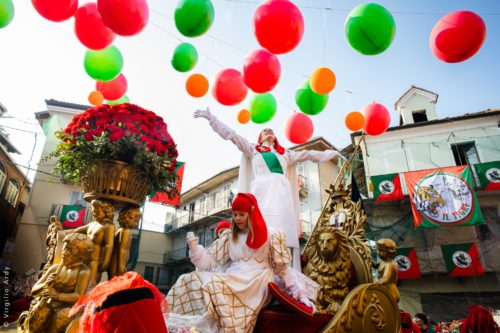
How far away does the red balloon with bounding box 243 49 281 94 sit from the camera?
4621 millimetres

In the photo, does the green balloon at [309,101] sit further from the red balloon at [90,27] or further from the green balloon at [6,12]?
the green balloon at [6,12]

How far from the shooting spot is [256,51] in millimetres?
4809

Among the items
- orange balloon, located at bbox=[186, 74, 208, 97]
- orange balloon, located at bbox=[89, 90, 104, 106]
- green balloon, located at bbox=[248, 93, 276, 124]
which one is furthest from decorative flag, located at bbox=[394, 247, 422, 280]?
orange balloon, located at bbox=[89, 90, 104, 106]

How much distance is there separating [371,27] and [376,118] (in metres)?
1.92

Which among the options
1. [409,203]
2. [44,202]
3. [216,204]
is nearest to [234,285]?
[409,203]

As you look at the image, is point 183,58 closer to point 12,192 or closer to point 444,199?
point 444,199

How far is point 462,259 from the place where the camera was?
1241 cm

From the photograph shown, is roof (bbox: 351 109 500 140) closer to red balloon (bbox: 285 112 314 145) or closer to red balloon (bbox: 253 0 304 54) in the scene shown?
red balloon (bbox: 285 112 314 145)

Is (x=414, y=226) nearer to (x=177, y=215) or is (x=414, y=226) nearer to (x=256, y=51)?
(x=256, y=51)

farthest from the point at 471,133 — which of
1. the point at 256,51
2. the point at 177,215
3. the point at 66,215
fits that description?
the point at 177,215

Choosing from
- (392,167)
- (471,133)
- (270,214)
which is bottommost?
(270,214)

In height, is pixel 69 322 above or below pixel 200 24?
below

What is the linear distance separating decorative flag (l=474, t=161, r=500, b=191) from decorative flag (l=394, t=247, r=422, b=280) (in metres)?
4.29

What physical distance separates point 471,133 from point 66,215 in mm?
21474
